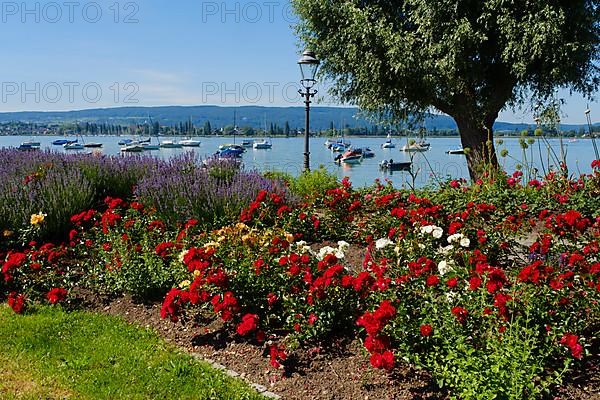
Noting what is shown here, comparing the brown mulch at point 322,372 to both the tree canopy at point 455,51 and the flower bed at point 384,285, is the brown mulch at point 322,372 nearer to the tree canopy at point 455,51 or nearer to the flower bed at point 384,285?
the flower bed at point 384,285

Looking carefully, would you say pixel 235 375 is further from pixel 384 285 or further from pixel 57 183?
pixel 57 183

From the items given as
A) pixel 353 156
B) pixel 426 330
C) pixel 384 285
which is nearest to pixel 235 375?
pixel 384 285

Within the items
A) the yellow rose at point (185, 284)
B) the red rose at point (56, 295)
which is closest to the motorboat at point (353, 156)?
the red rose at point (56, 295)

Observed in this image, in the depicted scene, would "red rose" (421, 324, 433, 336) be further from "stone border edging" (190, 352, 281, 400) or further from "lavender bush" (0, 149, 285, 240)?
"lavender bush" (0, 149, 285, 240)

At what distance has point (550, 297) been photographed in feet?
9.62

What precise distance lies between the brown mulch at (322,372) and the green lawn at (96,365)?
13cm

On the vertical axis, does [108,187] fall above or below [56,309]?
above

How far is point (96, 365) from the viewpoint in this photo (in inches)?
125

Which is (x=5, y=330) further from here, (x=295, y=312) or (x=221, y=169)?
(x=221, y=169)

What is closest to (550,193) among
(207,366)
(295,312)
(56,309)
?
(295,312)

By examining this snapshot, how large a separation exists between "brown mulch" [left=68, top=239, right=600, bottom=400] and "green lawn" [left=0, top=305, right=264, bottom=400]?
0.13 metres

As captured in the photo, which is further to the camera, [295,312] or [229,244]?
[229,244]

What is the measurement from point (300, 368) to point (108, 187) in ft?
15.7

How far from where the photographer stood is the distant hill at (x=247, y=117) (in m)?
12.9
